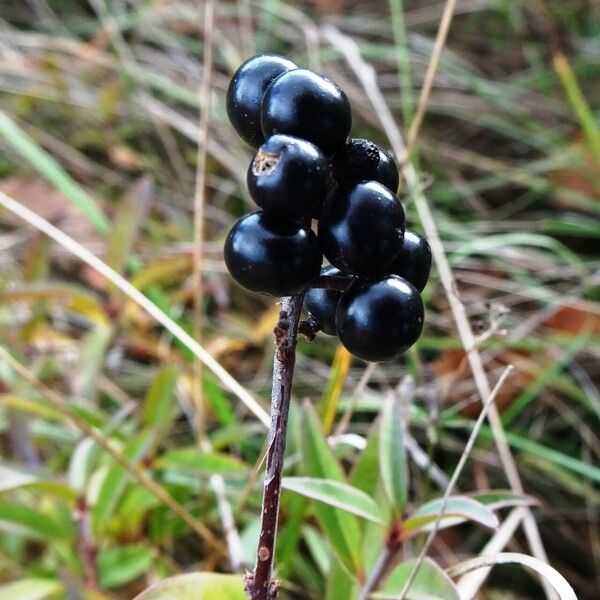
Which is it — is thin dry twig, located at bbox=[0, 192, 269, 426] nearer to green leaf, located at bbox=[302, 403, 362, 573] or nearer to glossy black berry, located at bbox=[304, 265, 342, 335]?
green leaf, located at bbox=[302, 403, 362, 573]

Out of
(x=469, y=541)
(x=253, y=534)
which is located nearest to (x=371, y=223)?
(x=253, y=534)

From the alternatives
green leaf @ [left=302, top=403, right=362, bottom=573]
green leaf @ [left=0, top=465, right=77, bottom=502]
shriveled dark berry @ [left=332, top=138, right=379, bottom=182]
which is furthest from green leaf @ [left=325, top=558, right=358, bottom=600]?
shriveled dark berry @ [left=332, top=138, right=379, bottom=182]

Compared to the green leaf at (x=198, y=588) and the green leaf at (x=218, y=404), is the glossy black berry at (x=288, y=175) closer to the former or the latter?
the green leaf at (x=198, y=588)

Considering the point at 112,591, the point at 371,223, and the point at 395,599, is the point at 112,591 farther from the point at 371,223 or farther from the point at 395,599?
the point at 371,223

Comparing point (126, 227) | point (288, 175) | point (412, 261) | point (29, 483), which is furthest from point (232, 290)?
point (288, 175)

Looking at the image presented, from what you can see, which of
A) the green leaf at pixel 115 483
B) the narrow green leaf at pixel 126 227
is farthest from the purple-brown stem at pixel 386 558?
the narrow green leaf at pixel 126 227
